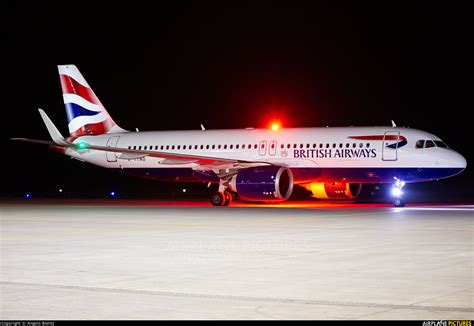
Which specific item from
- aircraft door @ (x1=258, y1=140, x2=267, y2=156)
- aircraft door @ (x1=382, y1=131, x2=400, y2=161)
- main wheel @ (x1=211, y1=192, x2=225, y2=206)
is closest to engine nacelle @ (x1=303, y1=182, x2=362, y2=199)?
aircraft door @ (x1=258, y1=140, x2=267, y2=156)

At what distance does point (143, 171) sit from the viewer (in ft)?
127

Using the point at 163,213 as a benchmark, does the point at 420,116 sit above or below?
above

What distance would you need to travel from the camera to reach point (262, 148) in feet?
115

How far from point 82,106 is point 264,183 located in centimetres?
1407

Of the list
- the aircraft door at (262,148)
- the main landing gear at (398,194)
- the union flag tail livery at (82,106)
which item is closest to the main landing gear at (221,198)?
the aircraft door at (262,148)

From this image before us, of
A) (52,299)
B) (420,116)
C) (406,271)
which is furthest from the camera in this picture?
(420,116)

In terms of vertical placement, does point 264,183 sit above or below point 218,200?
above

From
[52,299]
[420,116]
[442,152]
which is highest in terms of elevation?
[420,116]

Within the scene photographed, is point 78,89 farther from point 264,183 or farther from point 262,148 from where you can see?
point 264,183

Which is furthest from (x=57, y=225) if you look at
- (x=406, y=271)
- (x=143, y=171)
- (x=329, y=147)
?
(x=143, y=171)

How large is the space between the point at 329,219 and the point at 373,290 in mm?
14038

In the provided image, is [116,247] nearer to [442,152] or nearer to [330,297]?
[330,297]

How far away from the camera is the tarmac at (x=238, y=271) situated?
8.56 meters

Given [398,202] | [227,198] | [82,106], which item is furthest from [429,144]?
[82,106]
